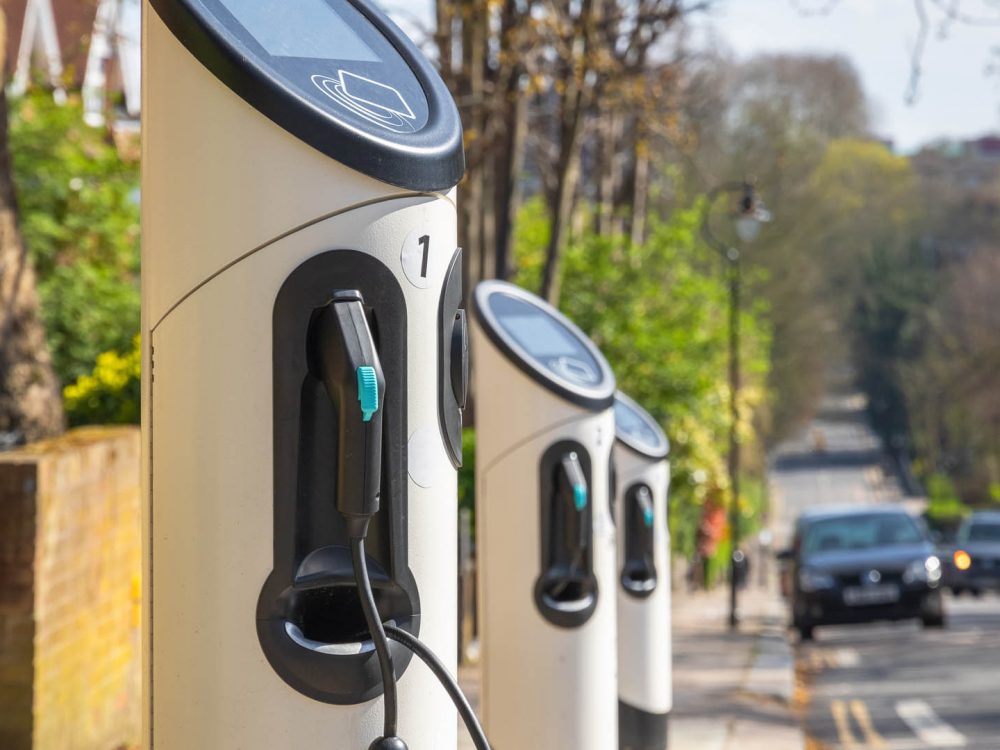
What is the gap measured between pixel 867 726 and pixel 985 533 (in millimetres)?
17675

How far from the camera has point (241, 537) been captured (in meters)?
2.71

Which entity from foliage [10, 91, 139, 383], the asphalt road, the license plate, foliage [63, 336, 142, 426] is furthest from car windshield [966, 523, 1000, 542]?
foliage [63, 336, 142, 426]

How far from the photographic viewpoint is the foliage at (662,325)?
19.7 metres

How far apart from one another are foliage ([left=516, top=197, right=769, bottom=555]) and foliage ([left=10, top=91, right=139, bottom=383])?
485 centimetres

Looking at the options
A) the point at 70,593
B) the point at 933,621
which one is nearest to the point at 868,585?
the point at 933,621

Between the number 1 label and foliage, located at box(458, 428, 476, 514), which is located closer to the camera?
the number 1 label

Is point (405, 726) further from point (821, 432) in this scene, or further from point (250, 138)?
point (821, 432)

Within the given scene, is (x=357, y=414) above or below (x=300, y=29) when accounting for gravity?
below

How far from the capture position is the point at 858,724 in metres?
11.3

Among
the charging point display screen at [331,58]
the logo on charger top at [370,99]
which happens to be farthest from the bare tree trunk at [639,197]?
the logo on charger top at [370,99]

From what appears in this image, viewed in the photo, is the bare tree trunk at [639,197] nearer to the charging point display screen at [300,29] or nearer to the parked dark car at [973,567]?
the parked dark car at [973,567]

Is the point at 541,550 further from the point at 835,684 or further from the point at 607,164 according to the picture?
the point at 607,164

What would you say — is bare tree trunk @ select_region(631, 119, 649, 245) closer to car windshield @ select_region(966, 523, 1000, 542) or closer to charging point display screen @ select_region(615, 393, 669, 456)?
car windshield @ select_region(966, 523, 1000, 542)

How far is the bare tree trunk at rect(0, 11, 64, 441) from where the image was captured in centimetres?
756
